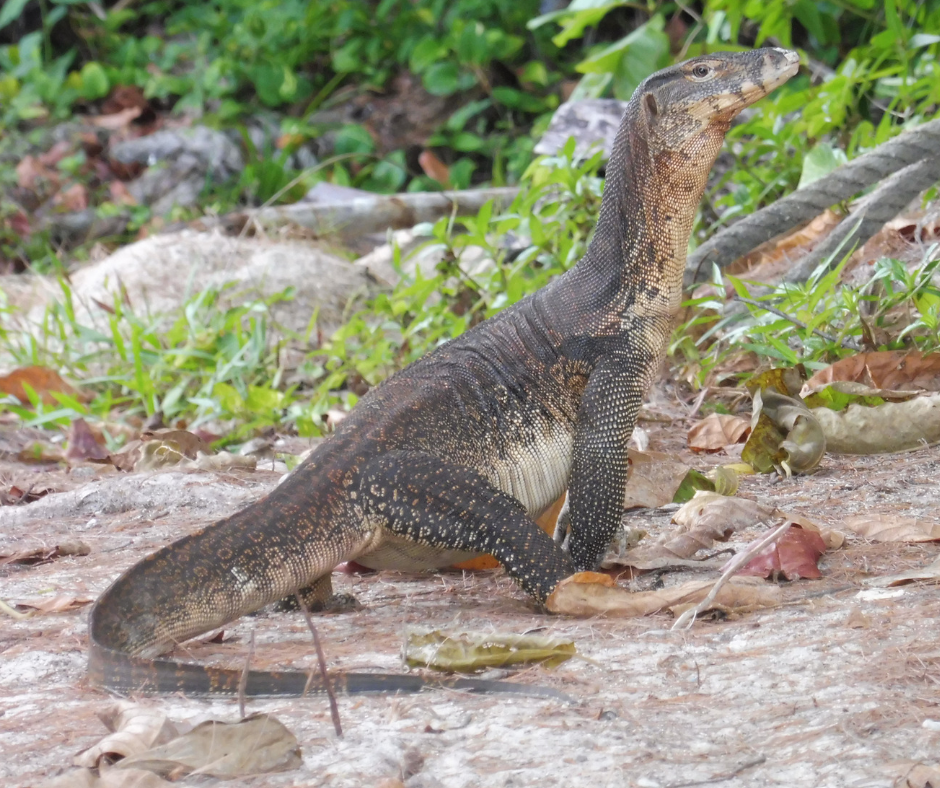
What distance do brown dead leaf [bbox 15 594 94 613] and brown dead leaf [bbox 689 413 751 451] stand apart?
2544 mm

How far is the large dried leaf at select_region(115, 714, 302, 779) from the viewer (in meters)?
1.90

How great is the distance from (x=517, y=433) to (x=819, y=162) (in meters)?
3.41

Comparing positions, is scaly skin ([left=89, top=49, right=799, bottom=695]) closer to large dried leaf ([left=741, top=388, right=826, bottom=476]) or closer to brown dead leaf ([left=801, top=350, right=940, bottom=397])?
large dried leaf ([left=741, top=388, right=826, bottom=476])

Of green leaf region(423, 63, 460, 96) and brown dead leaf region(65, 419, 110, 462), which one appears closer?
brown dead leaf region(65, 419, 110, 462)

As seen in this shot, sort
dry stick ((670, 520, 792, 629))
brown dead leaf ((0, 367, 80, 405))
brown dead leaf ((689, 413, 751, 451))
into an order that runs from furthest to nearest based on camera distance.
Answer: brown dead leaf ((0, 367, 80, 405)) → brown dead leaf ((689, 413, 751, 451)) → dry stick ((670, 520, 792, 629))

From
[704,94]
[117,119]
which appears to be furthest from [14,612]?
[117,119]

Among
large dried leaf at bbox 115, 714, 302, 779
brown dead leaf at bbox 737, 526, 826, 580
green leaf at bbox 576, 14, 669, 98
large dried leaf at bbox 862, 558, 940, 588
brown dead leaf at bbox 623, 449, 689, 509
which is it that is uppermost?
green leaf at bbox 576, 14, 669, 98

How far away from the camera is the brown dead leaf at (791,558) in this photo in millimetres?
2965

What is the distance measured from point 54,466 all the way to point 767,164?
4477mm

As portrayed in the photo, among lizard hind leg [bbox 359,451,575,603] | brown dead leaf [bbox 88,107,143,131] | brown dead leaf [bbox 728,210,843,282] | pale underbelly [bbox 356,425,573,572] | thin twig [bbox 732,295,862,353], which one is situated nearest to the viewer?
lizard hind leg [bbox 359,451,575,603]

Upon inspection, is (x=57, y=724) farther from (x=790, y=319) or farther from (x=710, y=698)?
(x=790, y=319)

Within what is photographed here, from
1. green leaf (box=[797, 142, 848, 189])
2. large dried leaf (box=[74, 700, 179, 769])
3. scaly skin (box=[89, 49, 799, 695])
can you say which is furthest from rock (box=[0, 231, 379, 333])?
large dried leaf (box=[74, 700, 179, 769])

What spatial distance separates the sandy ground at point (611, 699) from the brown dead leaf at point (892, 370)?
1.18m

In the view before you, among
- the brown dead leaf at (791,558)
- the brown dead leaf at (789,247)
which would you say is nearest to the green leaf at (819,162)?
the brown dead leaf at (789,247)
